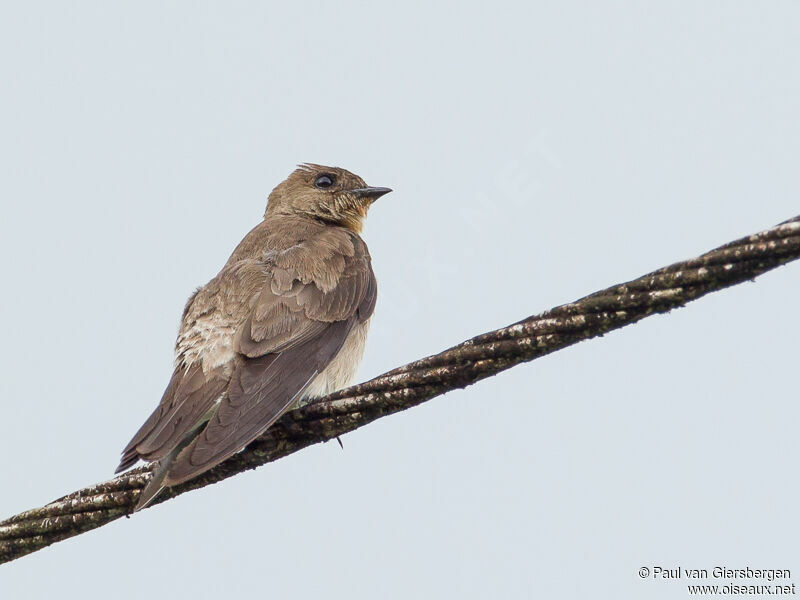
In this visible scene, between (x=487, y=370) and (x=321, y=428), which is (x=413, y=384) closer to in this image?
(x=487, y=370)

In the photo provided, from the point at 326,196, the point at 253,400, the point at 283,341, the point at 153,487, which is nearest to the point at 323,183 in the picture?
the point at 326,196

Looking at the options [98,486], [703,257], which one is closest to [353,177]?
[98,486]

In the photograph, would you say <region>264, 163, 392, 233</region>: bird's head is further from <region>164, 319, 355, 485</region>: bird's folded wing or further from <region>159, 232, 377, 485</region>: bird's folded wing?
<region>164, 319, 355, 485</region>: bird's folded wing

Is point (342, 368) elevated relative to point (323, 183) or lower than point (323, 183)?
lower

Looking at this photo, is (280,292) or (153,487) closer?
(153,487)

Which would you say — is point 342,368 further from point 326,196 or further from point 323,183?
point 323,183

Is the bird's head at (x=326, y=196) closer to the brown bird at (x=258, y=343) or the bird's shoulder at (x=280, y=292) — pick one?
the brown bird at (x=258, y=343)
